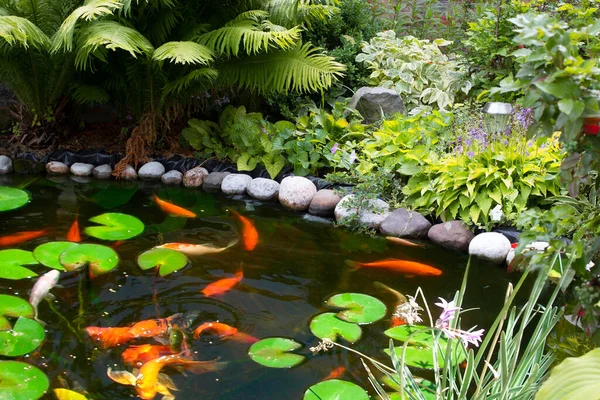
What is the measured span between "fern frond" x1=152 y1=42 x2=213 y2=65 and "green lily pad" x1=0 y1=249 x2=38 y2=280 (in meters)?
1.75

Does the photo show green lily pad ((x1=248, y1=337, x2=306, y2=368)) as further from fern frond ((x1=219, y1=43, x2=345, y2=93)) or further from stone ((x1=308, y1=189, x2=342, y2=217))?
fern frond ((x1=219, y1=43, x2=345, y2=93))

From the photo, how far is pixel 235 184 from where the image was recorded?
4.92 meters

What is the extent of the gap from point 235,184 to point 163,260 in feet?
5.07

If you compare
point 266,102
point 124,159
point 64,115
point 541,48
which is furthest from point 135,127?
point 541,48

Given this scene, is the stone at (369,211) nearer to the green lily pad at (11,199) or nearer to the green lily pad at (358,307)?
the green lily pad at (358,307)

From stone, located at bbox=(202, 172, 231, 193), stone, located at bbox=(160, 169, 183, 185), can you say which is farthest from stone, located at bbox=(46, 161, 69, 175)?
stone, located at bbox=(202, 172, 231, 193)

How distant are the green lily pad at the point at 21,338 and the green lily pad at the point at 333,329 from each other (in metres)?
1.21

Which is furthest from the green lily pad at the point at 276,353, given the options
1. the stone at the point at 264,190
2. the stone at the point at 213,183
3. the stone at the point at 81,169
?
the stone at the point at 81,169

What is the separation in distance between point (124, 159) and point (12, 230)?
1.51m

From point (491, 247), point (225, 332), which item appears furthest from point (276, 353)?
point (491, 247)

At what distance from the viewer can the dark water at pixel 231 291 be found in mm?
2473

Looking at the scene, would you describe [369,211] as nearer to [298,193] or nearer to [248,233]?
[298,193]

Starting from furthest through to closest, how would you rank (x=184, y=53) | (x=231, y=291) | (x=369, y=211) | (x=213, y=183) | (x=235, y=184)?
(x=213, y=183) < (x=235, y=184) < (x=184, y=53) < (x=369, y=211) < (x=231, y=291)

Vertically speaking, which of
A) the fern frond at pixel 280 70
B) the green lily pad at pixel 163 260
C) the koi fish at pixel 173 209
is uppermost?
the fern frond at pixel 280 70
